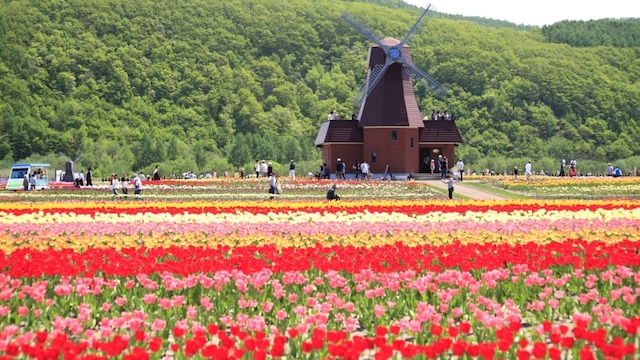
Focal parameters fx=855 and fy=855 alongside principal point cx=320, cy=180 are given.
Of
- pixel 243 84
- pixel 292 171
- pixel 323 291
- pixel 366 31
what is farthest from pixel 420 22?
pixel 243 84

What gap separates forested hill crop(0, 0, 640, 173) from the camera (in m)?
122

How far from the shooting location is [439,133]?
60.7m

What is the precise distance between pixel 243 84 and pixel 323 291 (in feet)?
468

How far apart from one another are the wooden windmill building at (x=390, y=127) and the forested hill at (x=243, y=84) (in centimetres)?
4383

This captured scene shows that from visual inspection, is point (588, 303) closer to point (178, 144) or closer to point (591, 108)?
point (178, 144)

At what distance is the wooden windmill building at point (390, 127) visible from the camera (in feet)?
191

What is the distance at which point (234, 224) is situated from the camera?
1745cm

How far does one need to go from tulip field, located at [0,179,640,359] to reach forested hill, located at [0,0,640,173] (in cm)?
8696

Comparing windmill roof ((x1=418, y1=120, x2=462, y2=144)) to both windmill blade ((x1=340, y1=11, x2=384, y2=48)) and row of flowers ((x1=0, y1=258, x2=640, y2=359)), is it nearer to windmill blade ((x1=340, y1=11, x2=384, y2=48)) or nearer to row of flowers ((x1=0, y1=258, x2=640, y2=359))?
windmill blade ((x1=340, y1=11, x2=384, y2=48))

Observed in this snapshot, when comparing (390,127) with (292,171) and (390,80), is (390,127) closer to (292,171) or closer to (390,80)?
(390,80)

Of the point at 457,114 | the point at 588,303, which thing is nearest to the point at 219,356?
the point at 588,303

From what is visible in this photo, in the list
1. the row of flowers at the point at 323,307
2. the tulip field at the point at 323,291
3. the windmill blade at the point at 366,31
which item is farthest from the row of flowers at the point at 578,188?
the row of flowers at the point at 323,307

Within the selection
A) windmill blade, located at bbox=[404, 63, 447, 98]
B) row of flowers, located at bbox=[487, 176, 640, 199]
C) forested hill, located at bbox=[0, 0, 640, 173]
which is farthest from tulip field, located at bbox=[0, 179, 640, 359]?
forested hill, located at bbox=[0, 0, 640, 173]

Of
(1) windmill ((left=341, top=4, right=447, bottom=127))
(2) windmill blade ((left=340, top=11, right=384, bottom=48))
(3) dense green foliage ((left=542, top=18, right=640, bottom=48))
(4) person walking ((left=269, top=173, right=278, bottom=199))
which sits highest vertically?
(3) dense green foliage ((left=542, top=18, right=640, bottom=48))
